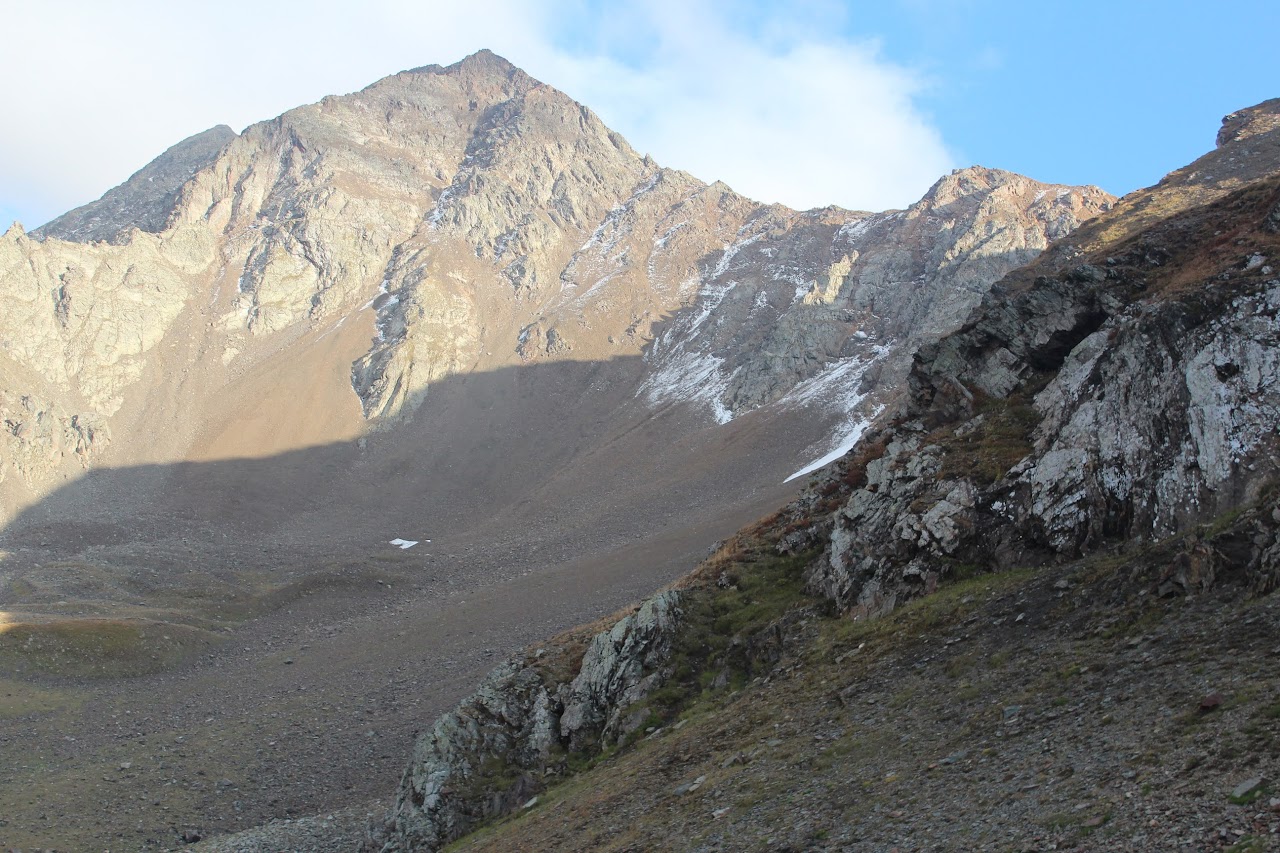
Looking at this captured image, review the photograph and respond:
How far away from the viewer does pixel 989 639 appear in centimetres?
1650

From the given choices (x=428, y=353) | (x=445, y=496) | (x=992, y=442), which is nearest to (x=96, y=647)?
(x=992, y=442)

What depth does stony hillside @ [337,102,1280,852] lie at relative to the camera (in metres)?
11.4

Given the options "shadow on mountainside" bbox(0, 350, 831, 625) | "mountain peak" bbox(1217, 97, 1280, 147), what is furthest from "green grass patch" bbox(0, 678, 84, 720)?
"mountain peak" bbox(1217, 97, 1280, 147)

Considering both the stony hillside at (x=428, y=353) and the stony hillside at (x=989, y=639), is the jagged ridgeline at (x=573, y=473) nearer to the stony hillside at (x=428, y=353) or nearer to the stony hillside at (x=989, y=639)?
the stony hillside at (x=989, y=639)

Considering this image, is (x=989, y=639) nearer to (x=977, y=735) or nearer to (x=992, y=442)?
(x=977, y=735)

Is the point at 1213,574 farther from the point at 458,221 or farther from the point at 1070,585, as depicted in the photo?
the point at 458,221

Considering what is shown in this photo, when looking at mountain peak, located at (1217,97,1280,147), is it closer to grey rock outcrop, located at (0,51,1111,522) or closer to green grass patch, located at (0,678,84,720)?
grey rock outcrop, located at (0,51,1111,522)

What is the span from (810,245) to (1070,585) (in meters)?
172

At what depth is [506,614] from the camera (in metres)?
61.8

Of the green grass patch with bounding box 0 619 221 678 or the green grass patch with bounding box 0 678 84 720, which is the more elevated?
the green grass patch with bounding box 0 619 221 678

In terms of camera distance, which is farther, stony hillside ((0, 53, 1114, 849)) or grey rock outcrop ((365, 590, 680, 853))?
stony hillside ((0, 53, 1114, 849))

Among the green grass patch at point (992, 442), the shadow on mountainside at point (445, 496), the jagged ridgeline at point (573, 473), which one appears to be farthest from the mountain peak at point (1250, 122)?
the green grass patch at point (992, 442)

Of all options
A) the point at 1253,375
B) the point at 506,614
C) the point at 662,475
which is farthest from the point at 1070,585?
the point at 662,475

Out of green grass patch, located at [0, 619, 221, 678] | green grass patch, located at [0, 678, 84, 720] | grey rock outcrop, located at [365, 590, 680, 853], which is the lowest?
grey rock outcrop, located at [365, 590, 680, 853]
